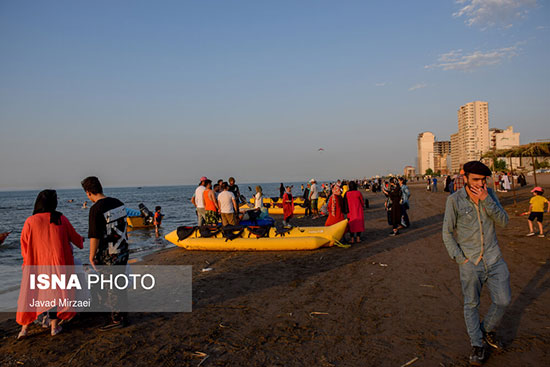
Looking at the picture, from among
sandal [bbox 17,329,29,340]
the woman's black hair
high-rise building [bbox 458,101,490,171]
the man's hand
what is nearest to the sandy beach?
sandal [bbox 17,329,29,340]

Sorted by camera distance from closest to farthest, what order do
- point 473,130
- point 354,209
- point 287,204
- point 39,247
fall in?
point 39,247
point 354,209
point 287,204
point 473,130

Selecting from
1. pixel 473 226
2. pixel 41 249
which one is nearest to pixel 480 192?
pixel 473 226

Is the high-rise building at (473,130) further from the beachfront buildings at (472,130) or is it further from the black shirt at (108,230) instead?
the black shirt at (108,230)

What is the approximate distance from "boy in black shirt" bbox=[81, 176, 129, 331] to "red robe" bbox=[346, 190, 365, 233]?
302 inches

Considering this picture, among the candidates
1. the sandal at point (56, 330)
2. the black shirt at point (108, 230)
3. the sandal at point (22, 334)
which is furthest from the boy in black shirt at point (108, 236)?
the sandal at point (22, 334)

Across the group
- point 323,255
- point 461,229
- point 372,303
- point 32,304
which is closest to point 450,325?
point 372,303

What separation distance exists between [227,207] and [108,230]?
20.4ft

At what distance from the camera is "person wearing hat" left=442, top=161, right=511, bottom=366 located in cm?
352

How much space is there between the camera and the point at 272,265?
8594 mm

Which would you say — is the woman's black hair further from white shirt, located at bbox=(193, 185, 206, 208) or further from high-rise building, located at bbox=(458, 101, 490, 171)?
high-rise building, located at bbox=(458, 101, 490, 171)

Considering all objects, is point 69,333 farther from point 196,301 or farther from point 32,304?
point 196,301

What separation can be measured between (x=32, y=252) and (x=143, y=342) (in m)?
1.96

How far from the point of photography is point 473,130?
177 m

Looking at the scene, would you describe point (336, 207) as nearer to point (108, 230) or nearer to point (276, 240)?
point (276, 240)
